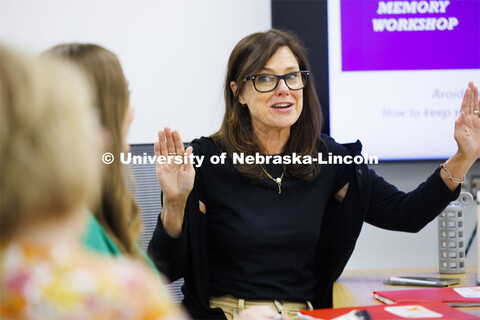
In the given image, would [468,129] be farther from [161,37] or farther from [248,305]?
[161,37]

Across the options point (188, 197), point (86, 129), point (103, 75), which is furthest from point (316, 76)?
point (86, 129)

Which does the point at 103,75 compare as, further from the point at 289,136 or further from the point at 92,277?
the point at 289,136

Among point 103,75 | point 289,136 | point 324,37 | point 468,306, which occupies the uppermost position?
point 324,37

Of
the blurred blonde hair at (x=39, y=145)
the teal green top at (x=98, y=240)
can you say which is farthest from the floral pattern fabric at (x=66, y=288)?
the teal green top at (x=98, y=240)

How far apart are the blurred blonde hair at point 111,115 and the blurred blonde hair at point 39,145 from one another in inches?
18.6

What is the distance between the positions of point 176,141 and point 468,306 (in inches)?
34.7

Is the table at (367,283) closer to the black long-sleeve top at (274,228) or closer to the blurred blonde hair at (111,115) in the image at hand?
the black long-sleeve top at (274,228)

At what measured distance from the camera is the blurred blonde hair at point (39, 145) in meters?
0.51

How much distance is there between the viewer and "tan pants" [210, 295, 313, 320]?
1.68 metres

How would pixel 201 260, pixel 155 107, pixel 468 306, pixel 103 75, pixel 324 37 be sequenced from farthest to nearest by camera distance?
pixel 155 107 < pixel 324 37 < pixel 201 260 < pixel 468 306 < pixel 103 75

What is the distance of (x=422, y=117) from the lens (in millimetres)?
2535

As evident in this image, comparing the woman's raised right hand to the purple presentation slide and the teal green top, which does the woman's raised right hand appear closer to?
the teal green top

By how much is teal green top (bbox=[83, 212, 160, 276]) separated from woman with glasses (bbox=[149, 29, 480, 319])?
2.16ft

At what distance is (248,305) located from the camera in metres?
1.69
